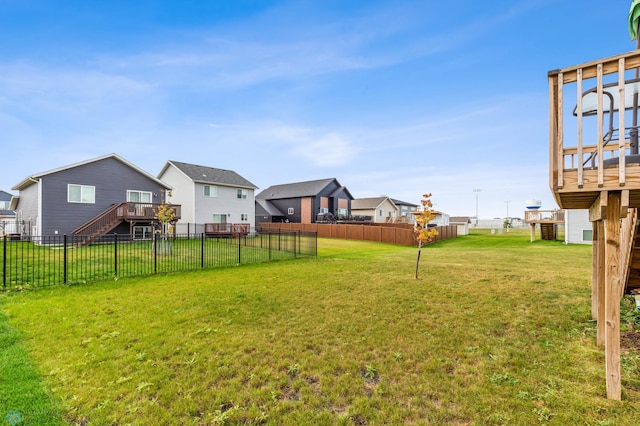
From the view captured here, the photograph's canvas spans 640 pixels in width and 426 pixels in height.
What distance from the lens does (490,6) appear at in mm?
11898

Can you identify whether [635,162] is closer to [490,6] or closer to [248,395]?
[248,395]

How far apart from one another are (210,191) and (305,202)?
16.0 m

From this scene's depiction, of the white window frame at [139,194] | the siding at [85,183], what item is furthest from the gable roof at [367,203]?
the siding at [85,183]

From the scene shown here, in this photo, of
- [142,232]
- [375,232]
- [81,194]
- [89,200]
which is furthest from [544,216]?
[81,194]

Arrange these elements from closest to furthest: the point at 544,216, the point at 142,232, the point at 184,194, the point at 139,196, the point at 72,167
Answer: the point at 72,167 → the point at 142,232 → the point at 139,196 → the point at 184,194 → the point at 544,216

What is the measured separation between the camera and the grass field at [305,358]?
284 cm

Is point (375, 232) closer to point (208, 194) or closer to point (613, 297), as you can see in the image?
point (208, 194)

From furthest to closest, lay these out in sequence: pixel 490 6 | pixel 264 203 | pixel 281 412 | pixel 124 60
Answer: pixel 264 203 → pixel 124 60 → pixel 490 6 → pixel 281 412

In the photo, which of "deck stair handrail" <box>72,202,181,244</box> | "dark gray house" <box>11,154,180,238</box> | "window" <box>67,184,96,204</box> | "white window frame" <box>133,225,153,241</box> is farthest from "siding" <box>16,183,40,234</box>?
"white window frame" <box>133,225,153,241</box>

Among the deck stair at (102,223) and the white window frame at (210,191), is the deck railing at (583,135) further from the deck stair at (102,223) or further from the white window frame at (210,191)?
the white window frame at (210,191)

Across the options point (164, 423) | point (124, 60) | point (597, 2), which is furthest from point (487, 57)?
point (124, 60)

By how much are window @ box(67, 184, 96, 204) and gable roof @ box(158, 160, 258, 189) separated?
736cm

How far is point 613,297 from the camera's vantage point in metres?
3.18

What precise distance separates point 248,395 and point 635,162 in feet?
16.5
